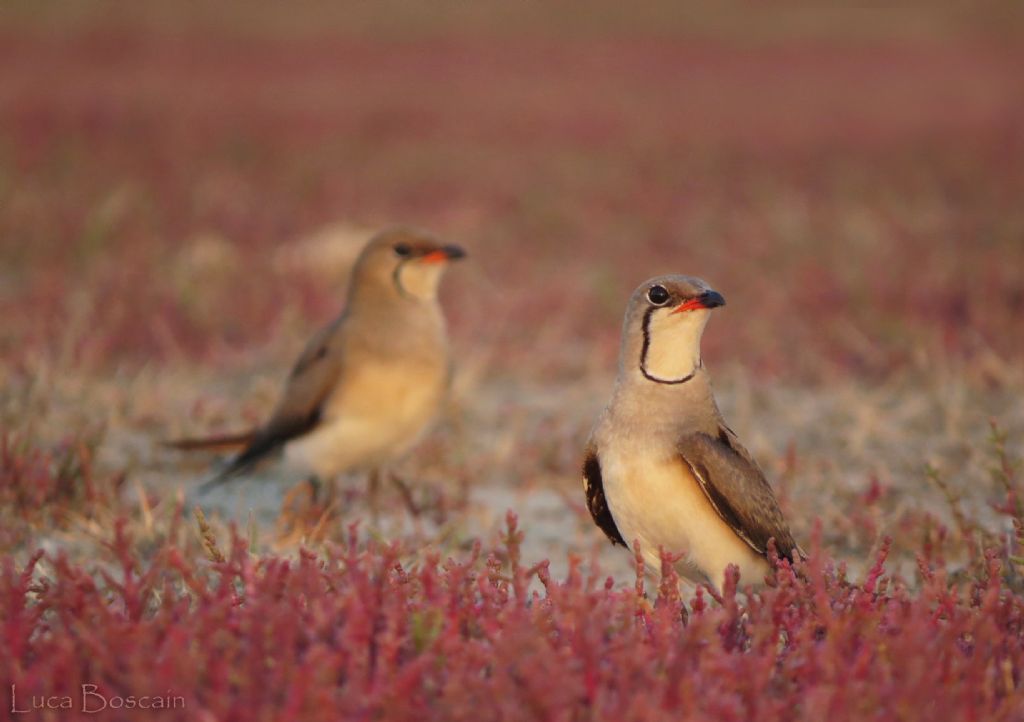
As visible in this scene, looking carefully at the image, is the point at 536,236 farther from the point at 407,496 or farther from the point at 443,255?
the point at 407,496

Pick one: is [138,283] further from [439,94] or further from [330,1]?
[330,1]

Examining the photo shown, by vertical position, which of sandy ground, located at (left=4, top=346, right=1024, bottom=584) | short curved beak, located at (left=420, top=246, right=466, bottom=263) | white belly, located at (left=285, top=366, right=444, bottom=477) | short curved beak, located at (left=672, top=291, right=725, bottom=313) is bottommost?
sandy ground, located at (left=4, top=346, right=1024, bottom=584)

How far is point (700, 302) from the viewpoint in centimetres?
313

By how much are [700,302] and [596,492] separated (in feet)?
1.96

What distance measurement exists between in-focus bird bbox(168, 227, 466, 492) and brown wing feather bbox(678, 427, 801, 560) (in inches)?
64.7

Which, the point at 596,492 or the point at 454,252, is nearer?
the point at 596,492

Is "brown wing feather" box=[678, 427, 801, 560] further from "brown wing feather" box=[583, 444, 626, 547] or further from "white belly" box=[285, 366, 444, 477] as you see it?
"white belly" box=[285, 366, 444, 477]

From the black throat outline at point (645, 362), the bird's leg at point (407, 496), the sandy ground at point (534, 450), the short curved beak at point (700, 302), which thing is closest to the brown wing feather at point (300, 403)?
the sandy ground at point (534, 450)

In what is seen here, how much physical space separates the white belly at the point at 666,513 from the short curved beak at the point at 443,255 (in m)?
1.88

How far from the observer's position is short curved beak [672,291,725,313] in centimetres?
311

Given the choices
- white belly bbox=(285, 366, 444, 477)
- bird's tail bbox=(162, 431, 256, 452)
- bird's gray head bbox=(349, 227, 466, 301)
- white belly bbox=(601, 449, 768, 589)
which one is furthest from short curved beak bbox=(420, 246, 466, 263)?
white belly bbox=(601, 449, 768, 589)

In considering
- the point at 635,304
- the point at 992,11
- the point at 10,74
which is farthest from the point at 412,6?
the point at 635,304

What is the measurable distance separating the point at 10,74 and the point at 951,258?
14.6 meters

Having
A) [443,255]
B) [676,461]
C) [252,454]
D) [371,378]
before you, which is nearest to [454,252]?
[443,255]
